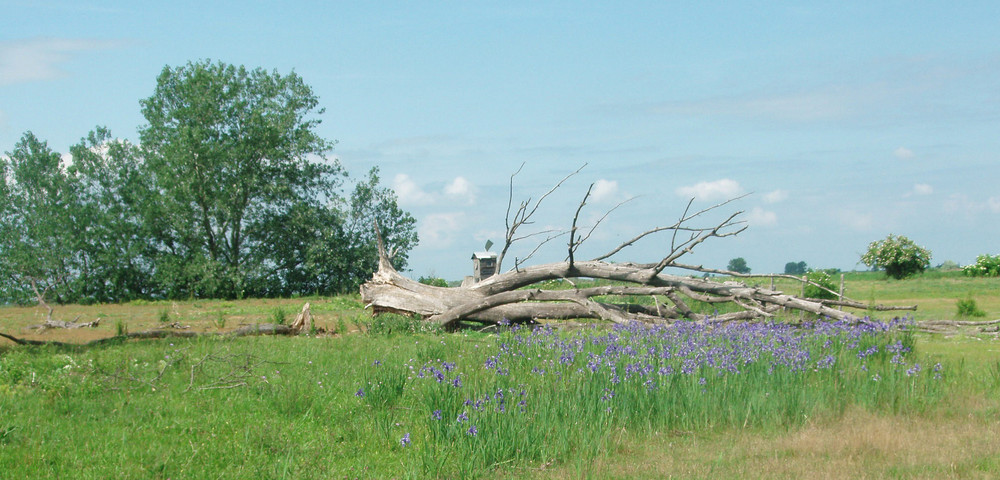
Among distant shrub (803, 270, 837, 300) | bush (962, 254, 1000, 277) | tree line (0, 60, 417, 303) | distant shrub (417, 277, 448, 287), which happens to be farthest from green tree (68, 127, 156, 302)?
bush (962, 254, 1000, 277)

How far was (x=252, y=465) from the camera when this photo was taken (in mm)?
5500

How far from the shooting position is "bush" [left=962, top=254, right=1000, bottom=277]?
1296 inches

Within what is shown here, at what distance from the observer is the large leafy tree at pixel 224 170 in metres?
29.0

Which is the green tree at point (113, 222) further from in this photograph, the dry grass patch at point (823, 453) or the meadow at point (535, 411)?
the dry grass patch at point (823, 453)

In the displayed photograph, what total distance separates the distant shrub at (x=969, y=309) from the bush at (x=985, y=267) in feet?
63.6

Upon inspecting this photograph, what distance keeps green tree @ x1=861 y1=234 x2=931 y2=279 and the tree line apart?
22285mm

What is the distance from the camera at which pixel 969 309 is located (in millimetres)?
16891

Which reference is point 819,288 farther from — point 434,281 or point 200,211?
point 200,211

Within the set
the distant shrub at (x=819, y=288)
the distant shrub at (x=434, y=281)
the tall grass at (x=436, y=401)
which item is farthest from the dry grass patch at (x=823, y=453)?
the distant shrub at (x=434, y=281)

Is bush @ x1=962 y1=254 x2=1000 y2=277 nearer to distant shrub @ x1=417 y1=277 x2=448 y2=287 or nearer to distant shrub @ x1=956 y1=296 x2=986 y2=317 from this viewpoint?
distant shrub @ x1=956 y1=296 x2=986 y2=317

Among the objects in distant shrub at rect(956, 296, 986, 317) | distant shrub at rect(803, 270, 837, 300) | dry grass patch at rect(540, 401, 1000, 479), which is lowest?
dry grass patch at rect(540, 401, 1000, 479)

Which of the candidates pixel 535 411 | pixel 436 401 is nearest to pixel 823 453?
pixel 535 411

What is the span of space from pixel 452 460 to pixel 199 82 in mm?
28094

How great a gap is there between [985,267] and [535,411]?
35347 mm
